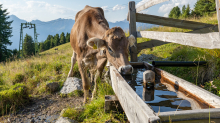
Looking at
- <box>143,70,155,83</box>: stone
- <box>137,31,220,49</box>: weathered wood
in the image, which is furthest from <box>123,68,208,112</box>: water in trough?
<box>137,31,220,49</box>: weathered wood

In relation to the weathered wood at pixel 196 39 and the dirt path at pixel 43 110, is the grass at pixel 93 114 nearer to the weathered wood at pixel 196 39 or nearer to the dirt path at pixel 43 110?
the dirt path at pixel 43 110

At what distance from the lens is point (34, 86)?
6.37 meters

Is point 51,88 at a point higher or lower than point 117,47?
lower

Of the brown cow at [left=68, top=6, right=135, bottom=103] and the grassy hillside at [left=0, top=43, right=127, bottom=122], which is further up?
the brown cow at [left=68, top=6, right=135, bottom=103]

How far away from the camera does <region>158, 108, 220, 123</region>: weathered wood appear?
1.43 meters

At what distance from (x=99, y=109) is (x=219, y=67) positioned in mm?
2950

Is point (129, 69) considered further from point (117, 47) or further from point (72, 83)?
point (72, 83)

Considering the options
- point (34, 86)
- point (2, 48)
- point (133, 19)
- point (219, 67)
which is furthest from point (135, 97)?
point (2, 48)

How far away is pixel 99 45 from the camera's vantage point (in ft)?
11.4

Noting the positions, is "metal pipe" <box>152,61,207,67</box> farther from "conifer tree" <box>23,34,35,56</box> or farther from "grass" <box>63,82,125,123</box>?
"conifer tree" <box>23,34,35,56</box>

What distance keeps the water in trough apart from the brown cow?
0.53m

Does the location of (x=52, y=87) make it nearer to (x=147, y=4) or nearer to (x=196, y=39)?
(x=147, y=4)

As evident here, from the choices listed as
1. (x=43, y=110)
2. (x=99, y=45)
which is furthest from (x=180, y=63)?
(x=43, y=110)

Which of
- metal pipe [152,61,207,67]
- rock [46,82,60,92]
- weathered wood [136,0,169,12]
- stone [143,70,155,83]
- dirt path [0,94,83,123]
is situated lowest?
dirt path [0,94,83,123]
